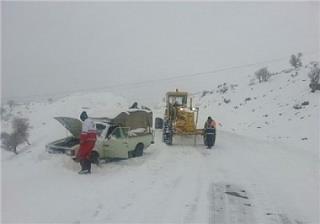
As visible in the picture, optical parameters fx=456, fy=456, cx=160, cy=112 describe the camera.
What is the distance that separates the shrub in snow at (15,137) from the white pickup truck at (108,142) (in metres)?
6.25

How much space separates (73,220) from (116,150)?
6.98 m

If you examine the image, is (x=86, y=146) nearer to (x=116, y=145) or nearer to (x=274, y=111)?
(x=116, y=145)

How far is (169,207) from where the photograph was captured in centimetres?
1006

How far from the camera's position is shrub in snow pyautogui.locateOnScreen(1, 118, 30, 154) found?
22562 millimetres

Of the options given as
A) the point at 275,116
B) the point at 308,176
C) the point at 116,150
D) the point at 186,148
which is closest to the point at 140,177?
the point at 116,150

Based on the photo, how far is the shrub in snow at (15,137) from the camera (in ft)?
74.0

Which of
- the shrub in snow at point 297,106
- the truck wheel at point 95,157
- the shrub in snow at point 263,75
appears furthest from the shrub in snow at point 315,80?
the truck wheel at point 95,157

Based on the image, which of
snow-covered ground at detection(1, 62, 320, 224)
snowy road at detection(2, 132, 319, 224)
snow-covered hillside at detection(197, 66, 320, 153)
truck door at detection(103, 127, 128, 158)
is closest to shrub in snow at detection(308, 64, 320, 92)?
snow-covered hillside at detection(197, 66, 320, 153)

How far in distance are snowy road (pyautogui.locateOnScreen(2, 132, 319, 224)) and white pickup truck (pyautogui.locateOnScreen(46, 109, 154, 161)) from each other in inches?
15.7

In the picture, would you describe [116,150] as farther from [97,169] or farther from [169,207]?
[169,207]

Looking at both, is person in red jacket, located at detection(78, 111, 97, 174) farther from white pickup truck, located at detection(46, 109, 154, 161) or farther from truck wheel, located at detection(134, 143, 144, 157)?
truck wheel, located at detection(134, 143, 144, 157)

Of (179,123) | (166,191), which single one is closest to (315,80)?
(179,123)

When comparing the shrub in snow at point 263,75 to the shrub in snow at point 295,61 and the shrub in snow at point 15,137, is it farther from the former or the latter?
the shrub in snow at point 15,137

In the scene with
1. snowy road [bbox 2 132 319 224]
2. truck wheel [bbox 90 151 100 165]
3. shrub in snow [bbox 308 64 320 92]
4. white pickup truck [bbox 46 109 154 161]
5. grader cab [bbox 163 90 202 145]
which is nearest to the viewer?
snowy road [bbox 2 132 319 224]
